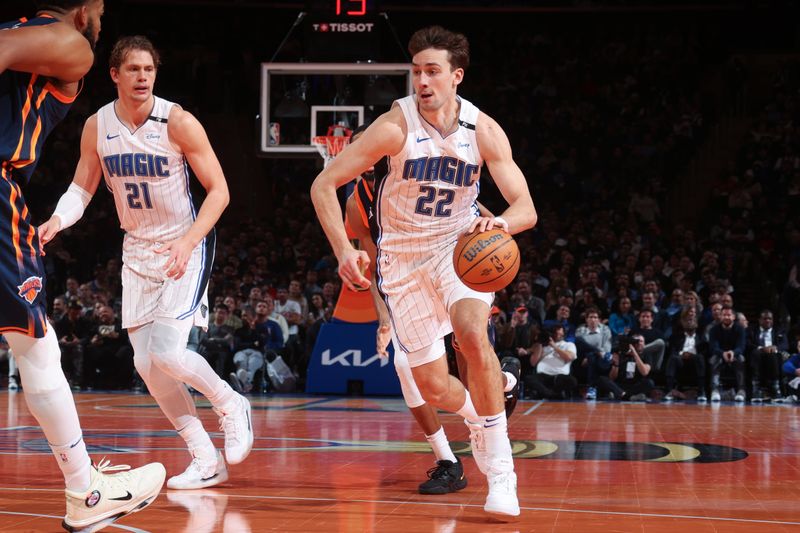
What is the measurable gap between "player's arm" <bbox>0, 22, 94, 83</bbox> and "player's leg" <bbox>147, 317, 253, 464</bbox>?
1889mm

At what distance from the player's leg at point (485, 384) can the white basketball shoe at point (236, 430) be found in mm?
1552

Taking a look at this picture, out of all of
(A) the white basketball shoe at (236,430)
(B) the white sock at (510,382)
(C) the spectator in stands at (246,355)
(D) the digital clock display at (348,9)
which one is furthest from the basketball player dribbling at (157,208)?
(C) the spectator in stands at (246,355)

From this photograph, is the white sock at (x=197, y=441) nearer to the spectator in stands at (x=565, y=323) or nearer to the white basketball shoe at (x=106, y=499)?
the white basketball shoe at (x=106, y=499)

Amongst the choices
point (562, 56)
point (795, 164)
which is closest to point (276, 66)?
point (795, 164)

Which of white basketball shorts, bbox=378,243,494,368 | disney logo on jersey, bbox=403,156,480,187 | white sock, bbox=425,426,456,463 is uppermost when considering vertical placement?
disney logo on jersey, bbox=403,156,480,187

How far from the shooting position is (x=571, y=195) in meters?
20.1

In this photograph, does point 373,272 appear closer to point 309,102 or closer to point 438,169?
point 438,169

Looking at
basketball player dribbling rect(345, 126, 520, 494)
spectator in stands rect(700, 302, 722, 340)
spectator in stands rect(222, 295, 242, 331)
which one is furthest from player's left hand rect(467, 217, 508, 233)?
spectator in stands rect(222, 295, 242, 331)

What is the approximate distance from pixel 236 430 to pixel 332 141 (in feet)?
23.4

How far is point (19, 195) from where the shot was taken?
147 inches

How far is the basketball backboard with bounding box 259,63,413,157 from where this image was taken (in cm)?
1253

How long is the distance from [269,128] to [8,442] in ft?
21.0

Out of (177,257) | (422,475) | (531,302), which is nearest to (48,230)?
(177,257)

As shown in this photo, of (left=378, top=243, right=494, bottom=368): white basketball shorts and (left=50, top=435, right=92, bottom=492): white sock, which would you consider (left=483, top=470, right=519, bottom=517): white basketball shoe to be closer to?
(left=378, top=243, right=494, bottom=368): white basketball shorts
